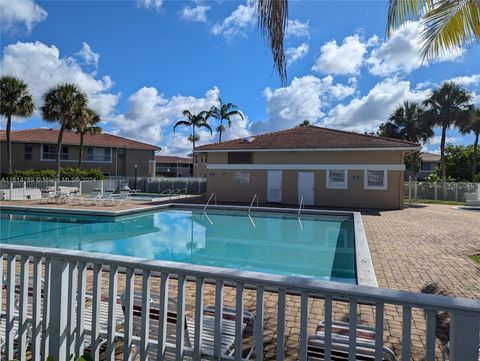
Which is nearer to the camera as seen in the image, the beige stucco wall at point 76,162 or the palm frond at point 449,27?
the palm frond at point 449,27

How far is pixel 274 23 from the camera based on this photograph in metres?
3.57

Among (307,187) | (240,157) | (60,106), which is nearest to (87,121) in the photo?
(60,106)

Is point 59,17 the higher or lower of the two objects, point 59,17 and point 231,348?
the higher

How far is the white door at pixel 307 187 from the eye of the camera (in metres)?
22.2

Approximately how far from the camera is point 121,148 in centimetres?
3994

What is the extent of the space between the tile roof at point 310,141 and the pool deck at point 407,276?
7801 millimetres

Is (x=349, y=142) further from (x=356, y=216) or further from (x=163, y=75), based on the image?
(x=163, y=75)

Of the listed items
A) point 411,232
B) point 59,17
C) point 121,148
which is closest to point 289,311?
point 411,232

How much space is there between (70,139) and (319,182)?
27741 millimetres

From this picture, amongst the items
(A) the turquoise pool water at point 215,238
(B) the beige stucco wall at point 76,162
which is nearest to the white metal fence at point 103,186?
(A) the turquoise pool water at point 215,238

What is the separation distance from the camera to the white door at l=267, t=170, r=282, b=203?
2300 cm

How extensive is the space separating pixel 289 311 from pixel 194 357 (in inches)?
102

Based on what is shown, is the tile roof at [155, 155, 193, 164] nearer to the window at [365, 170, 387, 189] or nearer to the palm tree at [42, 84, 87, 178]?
the palm tree at [42, 84, 87, 178]

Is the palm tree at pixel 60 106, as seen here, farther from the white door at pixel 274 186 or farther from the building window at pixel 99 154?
the white door at pixel 274 186
